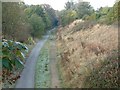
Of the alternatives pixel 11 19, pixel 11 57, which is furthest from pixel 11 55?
pixel 11 19

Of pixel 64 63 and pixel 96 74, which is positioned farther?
pixel 64 63

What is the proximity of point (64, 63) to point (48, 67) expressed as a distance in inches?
75.9

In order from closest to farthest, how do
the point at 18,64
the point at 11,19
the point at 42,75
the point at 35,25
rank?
the point at 18,64
the point at 42,75
the point at 11,19
the point at 35,25

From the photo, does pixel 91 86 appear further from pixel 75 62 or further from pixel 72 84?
pixel 75 62

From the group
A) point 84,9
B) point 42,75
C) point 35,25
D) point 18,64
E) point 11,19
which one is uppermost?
point 84,9

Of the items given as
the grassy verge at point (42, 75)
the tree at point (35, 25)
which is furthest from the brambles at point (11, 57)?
the tree at point (35, 25)

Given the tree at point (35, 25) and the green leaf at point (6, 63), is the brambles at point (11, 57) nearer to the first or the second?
the green leaf at point (6, 63)

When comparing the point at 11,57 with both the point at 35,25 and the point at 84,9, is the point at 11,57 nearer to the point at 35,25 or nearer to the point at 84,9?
the point at 35,25

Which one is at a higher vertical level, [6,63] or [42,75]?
[6,63]

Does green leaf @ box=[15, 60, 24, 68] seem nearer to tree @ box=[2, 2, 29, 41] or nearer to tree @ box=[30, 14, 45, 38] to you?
tree @ box=[2, 2, 29, 41]

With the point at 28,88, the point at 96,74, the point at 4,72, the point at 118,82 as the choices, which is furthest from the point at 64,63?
the point at 4,72

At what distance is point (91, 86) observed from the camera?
14273 millimetres

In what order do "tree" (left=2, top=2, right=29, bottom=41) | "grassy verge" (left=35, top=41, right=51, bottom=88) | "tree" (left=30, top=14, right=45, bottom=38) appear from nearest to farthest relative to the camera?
"grassy verge" (left=35, top=41, right=51, bottom=88) → "tree" (left=2, top=2, right=29, bottom=41) → "tree" (left=30, top=14, right=45, bottom=38)

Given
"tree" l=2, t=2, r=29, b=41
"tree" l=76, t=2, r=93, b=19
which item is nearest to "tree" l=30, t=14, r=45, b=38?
"tree" l=76, t=2, r=93, b=19
